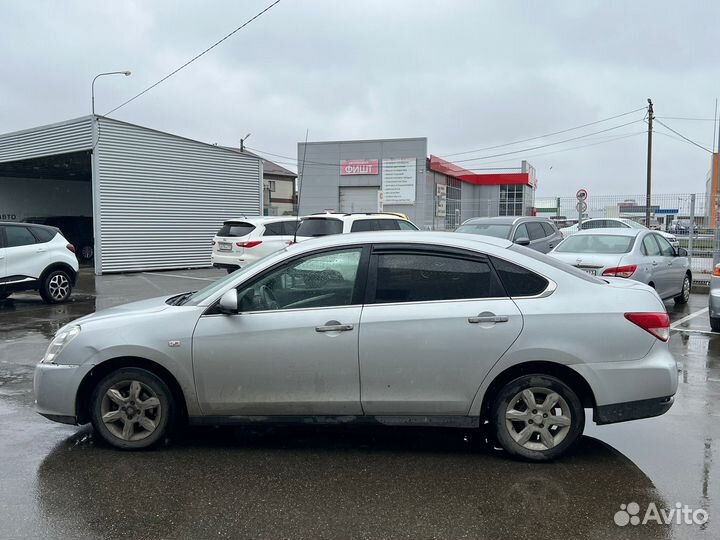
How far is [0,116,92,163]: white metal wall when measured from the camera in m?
19.4

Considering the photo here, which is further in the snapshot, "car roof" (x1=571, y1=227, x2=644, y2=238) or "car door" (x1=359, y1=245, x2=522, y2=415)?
"car roof" (x1=571, y1=227, x2=644, y2=238)

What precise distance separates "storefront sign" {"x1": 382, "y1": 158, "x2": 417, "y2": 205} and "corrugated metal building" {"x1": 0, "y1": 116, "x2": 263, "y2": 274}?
17.5 meters

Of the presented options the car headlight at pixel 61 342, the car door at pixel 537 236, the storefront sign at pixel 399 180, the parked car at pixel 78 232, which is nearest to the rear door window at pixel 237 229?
the car door at pixel 537 236

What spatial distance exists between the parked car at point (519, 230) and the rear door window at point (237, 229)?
525 centimetres

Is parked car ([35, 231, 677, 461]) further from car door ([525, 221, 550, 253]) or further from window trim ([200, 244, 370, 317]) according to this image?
car door ([525, 221, 550, 253])

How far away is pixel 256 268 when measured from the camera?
4.71 m

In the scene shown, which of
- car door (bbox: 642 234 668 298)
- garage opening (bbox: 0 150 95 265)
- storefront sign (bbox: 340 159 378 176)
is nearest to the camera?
car door (bbox: 642 234 668 298)

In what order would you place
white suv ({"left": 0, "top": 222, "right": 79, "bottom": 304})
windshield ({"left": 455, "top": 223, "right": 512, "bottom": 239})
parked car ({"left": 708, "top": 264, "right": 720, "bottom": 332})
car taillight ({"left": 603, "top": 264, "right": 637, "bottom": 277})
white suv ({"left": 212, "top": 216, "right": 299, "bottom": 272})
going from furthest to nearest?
1. white suv ({"left": 212, "top": 216, "right": 299, "bottom": 272})
2. windshield ({"left": 455, "top": 223, "right": 512, "bottom": 239})
3. white suv ({"left": 0, "top": 222, "right": 79, "bottom": 304})
4. car taillight ({"left": 603, "top": 264, "right": 637, "bottom": 277})
5. parked car ({"left": 708, "top": 264, "right": 720, "bottom": 332})

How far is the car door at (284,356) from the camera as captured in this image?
4.41m

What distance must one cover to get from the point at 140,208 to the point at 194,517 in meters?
18.4

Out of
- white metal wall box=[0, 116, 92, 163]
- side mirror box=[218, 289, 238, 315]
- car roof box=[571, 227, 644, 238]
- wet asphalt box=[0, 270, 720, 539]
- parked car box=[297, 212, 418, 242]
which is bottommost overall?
wet asphalt box=[0, 270, 720, 539]

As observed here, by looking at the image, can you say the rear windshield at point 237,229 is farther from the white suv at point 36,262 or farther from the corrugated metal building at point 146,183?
the corrugated metal building at point 146,183

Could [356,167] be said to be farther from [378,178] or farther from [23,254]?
[23,254]

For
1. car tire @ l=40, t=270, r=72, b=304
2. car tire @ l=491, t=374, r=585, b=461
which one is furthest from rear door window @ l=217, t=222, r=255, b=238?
car tire @ l=491, t=374, r=585, b=461
